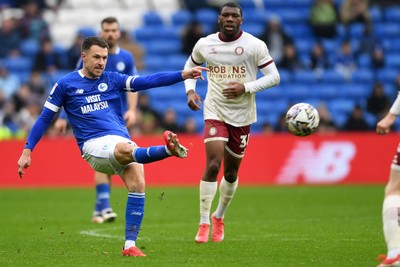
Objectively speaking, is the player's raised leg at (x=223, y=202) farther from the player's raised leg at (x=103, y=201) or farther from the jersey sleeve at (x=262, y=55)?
the player's raised leg at (x=103, y=201)

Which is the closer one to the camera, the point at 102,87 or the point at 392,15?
the point at 102,87

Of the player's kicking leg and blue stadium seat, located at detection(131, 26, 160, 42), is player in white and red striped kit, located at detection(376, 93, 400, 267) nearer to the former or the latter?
the player's kicking leg

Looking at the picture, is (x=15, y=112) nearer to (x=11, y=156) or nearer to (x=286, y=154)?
(x=11, y=156)

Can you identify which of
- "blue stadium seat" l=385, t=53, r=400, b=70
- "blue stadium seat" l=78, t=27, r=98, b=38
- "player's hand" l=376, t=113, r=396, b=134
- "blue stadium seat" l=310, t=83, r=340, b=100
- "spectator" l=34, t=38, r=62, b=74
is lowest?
"blue stadium seat" l=310, t=83, r=340, b=100

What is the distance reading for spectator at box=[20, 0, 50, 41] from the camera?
26.0 metres

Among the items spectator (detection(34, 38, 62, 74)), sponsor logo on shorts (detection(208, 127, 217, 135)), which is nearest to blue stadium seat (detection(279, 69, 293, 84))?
spectator (detection(34, 38, 62, 74))

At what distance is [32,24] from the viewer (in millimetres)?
26219

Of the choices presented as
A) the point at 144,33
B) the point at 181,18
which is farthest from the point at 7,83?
the point at 181,18

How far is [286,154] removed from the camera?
20.4m

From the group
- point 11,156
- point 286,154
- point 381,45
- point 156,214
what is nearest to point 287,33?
point 381,45

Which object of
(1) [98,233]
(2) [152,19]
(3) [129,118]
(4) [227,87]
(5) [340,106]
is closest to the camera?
(4) [227,87]

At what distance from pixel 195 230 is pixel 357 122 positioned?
11374 mm

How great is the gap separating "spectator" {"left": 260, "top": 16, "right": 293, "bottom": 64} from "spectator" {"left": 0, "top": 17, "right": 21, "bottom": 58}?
7125 millimetres

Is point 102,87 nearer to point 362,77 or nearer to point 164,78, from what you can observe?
point 164,78
